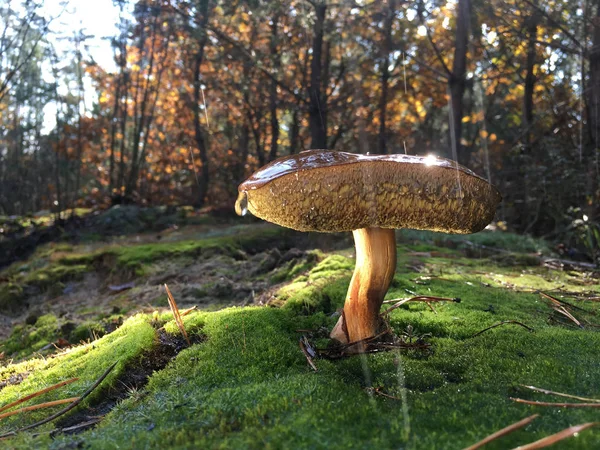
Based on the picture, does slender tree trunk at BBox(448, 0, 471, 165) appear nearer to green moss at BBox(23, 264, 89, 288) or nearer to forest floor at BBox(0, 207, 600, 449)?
forest floor at BBox(0, 207, 600, 449)

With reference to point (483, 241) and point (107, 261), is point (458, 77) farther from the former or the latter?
point (107, 261)

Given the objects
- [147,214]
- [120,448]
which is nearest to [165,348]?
[120,448]

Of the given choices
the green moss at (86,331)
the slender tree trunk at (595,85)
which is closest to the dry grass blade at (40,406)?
the green moss at (86,331)

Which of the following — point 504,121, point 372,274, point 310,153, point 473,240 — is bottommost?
point 473,240

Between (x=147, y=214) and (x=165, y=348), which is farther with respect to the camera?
(x=147, y=214)

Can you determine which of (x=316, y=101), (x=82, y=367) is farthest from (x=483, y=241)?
(x=82, y=367)

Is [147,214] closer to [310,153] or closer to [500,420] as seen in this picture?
[310,153]

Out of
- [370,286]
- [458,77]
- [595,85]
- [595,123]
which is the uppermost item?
[458,77]

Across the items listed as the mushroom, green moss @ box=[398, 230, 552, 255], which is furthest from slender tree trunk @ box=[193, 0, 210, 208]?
the mushroom
